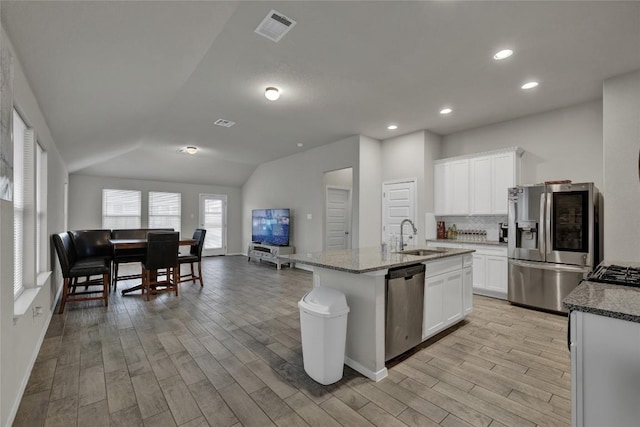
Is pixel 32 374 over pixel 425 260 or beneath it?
beneath

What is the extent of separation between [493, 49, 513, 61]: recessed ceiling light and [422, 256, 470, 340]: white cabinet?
2.11 metres

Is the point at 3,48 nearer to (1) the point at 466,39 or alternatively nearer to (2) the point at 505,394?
(1) the point at 466,39

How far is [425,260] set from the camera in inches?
103

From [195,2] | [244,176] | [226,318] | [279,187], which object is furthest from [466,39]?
[244,176]

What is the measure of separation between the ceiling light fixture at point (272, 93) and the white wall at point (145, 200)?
6.53 metres

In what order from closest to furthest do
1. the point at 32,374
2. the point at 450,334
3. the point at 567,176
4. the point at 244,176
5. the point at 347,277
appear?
the point at 32,374, the point at 347,277, the point at 450,334, the point at 567,176, the point at 244,176

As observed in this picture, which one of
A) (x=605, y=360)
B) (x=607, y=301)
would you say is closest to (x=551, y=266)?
(x=607, y=301)

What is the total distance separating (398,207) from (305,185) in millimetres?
2424


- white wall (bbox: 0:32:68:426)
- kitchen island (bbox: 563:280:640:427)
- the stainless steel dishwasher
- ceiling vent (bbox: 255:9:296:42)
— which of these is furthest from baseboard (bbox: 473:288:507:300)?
white wall (bbox: 0:32:68:426)

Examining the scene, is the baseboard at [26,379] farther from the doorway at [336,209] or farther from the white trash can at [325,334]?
the doorway at [336,209]

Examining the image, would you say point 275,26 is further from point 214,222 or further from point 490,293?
point 214,222

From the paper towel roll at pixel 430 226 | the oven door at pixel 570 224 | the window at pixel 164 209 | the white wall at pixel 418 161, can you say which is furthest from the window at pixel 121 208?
the oven door at pixel 570 224

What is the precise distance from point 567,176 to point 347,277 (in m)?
3.99

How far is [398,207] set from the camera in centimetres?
547
